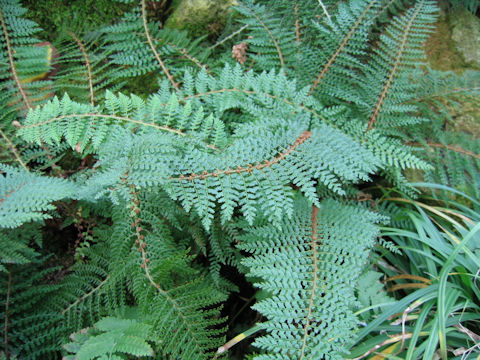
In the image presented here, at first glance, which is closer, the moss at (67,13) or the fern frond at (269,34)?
the fern frond at (269,34)

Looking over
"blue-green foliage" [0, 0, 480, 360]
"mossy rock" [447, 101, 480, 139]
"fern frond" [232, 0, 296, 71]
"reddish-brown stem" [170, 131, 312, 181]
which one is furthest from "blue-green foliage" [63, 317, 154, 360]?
"mossy rock" [447, 101, 480, 139]

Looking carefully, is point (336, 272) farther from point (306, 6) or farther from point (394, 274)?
point (306, 6)

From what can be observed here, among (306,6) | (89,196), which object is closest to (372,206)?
(306,6)

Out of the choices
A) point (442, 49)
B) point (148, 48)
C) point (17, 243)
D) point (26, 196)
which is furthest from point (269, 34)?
point (17, 243)

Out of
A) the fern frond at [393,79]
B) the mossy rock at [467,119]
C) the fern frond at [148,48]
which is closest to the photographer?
the fern frond at [393,79]

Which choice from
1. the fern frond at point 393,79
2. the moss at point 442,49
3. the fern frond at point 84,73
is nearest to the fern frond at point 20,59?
the fern frond at point 84,73

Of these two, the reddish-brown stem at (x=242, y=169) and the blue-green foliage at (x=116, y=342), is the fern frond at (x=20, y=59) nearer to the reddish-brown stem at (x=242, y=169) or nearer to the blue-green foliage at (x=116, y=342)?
the reddish-brown stem at (x=242, y=169)

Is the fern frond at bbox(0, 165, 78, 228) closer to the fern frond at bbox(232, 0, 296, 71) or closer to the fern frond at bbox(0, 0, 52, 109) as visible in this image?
the fern frond at bbox(0, 0, 52, 109)
